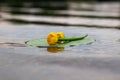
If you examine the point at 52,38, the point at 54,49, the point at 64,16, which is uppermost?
the point at 52,38

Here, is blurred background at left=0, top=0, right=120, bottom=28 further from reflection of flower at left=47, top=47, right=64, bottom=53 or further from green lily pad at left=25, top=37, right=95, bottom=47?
reflection of flower at left=47, top=47, right=64, bottom=53

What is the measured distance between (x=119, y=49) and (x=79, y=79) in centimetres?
258

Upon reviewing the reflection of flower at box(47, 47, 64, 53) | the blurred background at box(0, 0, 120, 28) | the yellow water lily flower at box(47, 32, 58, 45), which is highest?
the yellow water lily flower at box(47, 32, 58, 45)

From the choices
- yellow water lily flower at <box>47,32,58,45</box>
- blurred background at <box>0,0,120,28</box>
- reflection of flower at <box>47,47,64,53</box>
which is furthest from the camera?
blurred background at <box>0,0,120,28</box>

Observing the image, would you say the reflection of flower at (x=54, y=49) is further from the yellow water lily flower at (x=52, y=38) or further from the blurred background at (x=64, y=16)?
the blurred background at (x=64, y=16)

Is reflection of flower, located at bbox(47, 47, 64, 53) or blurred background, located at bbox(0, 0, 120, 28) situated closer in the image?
reflection of flower, located at bbox(47, 47, 64, 53)

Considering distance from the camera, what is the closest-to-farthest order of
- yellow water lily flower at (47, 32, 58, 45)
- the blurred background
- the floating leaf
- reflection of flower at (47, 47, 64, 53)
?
reflection of flower at (47, 47, 64, 53) → yellow water lily flower at (47, 32, 58, 45) → the floating leaf → the blurred background

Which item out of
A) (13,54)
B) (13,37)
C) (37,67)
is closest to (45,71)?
(37,67)

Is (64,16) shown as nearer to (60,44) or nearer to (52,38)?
(60,44)

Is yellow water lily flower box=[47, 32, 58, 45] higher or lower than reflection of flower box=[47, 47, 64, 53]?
higher

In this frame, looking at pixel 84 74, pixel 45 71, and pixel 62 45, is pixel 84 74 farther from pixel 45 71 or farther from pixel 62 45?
pixel 62 45

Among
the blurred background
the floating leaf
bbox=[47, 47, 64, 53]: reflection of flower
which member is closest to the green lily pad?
the floating leaf

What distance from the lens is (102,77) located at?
5535 millimetres

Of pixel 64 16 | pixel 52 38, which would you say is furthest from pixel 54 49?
pixel 64 16
